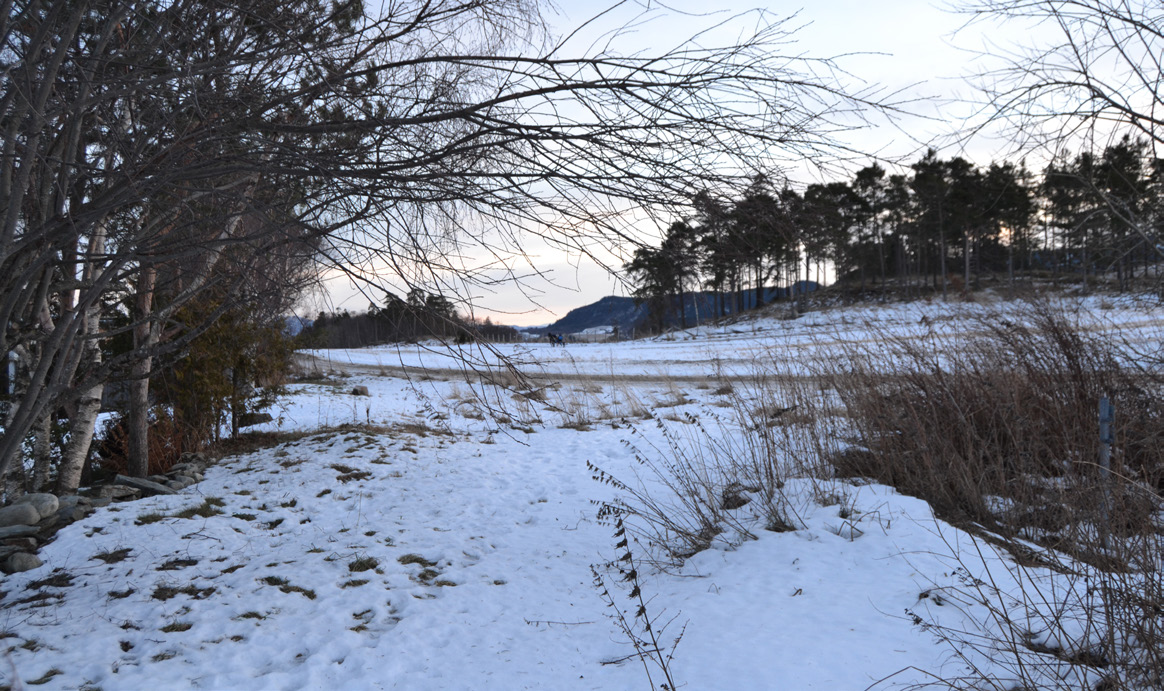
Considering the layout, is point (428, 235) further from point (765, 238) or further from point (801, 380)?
point (801, 380)

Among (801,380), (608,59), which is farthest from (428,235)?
(801,380)

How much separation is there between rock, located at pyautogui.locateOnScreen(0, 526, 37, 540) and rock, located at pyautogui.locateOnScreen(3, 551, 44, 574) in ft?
1.28

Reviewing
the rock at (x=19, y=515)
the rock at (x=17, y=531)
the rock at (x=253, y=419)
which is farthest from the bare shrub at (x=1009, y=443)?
the rock at (x=253, y=419)

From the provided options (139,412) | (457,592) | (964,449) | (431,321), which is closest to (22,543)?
(139,412)

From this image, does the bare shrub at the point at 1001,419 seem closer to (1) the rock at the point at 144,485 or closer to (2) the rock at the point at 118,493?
(1) the rock at the point at 144,485

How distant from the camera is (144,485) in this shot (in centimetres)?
611

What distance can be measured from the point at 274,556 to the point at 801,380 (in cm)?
507

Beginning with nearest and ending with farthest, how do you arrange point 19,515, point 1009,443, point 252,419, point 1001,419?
point 19,515 → point 1001,419 → point 1009,443 → point 252,419

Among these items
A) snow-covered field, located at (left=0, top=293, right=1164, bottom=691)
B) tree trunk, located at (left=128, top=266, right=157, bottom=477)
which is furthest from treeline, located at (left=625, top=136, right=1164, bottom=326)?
tree trunk, located at (left=128, top=266, right=157, bottom=477)

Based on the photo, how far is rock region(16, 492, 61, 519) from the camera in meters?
5.00

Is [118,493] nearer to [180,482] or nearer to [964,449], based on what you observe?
[180,482]

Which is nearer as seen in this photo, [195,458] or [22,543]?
[22,543]

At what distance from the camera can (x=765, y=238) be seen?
8.48ft

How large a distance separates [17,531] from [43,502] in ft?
1.20
